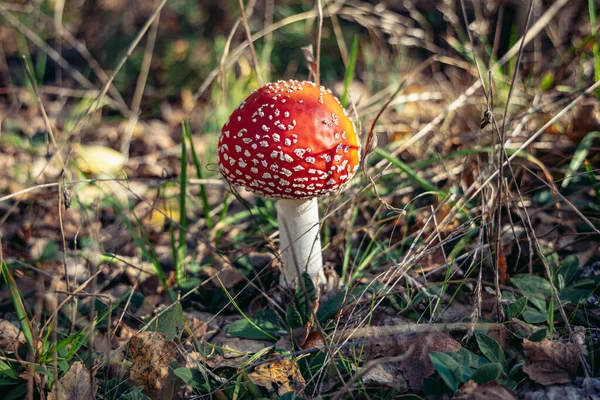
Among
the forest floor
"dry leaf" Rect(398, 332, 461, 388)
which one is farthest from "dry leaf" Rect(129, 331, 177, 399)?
"dry leaf" Rect(398, 332, 461, 388)

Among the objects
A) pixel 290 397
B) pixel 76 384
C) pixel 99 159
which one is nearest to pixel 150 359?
pixel 76 384

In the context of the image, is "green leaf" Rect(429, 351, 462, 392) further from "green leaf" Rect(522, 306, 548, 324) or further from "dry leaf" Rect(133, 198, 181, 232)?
"dry leaf" Rect(133, 198, 181, 232)

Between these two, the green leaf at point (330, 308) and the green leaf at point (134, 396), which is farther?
the green leaf at point (330, 308)

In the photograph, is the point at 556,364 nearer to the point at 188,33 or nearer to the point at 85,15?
the point at 188,33

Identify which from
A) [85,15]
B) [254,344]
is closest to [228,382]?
[254,344]

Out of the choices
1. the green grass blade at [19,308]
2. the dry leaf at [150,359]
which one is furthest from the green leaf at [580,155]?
A: the green grass blade at [19,308]

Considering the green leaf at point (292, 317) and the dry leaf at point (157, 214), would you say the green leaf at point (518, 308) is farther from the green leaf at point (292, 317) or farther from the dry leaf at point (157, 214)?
the dry leaf at point (157, 214)
